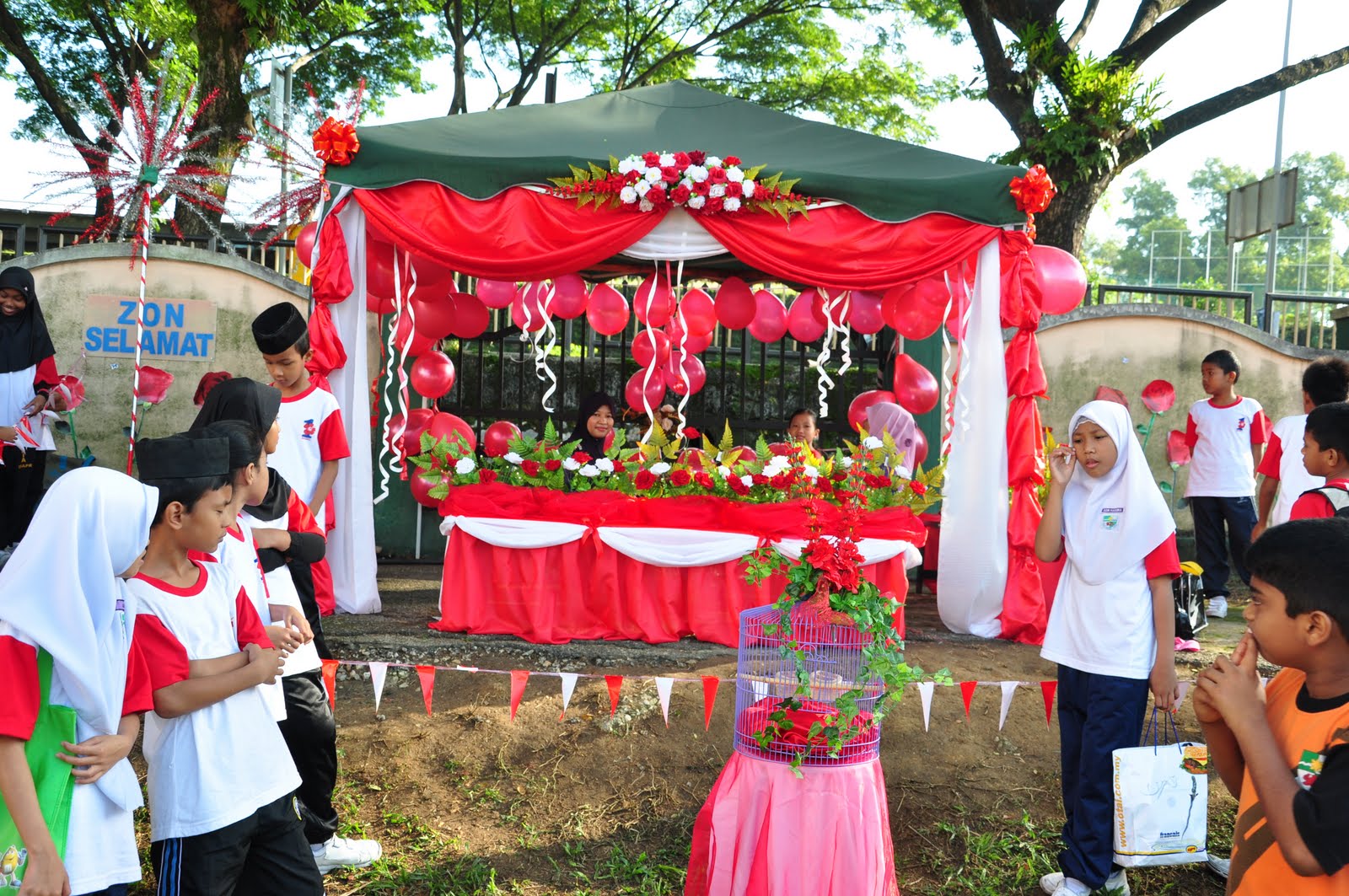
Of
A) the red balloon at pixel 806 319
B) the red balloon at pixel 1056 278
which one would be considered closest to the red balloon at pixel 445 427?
the red balloon at pixel 806 319

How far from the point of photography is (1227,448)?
7.13 metres

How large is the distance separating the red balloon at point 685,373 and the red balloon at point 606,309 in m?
0.48

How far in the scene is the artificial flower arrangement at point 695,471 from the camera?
6035mm

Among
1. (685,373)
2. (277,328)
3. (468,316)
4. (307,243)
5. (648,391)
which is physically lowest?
(648,391)

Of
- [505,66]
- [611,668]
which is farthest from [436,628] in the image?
[505,66]

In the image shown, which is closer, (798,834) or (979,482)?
(798,834)

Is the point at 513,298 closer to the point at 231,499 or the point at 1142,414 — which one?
the point at 1142,414

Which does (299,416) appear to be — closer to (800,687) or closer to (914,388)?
(800,687)

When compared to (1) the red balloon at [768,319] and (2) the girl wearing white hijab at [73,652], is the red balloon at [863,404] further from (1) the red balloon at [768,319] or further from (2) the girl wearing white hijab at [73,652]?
(2) the girl wearing white hijab at [73,652]

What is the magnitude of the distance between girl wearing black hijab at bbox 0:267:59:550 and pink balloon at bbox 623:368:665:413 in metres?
3.78

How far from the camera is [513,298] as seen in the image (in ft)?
27.6

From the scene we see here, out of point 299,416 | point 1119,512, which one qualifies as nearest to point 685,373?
point 299,416

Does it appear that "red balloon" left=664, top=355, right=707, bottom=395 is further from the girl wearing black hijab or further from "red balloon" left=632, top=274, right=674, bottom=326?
the girl wearing black hijab

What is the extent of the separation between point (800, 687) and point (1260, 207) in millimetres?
10042
